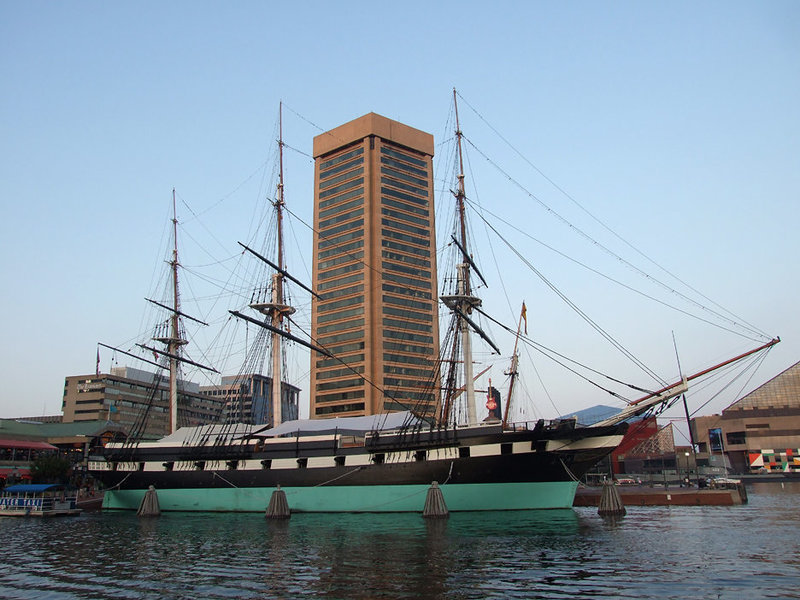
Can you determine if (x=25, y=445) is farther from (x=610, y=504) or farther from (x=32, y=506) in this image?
(x=610, y=504)

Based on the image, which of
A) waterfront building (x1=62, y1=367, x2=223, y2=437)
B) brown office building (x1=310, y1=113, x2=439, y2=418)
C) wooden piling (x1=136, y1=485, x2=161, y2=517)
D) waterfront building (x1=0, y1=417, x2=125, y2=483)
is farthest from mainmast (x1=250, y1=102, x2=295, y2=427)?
waterfront building (x1=62, y1=367, x2=223, y2=437)

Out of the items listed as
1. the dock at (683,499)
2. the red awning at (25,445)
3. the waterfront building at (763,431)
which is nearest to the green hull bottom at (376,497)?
the dock at (683,499)

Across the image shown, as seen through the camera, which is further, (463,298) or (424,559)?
(463,298)

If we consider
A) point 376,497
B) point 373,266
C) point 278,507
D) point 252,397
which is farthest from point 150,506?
point 373,266

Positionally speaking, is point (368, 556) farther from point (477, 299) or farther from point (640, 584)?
point (477, 299)

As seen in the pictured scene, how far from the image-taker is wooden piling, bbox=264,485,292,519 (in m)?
34.8

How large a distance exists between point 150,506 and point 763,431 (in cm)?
11400

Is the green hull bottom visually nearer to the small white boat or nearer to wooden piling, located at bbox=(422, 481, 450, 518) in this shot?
wooden piling, located at bbox=(422, 481, 450, 518)

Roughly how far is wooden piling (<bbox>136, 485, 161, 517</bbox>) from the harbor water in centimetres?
858

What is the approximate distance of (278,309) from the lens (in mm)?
51469

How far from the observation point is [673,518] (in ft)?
99.7

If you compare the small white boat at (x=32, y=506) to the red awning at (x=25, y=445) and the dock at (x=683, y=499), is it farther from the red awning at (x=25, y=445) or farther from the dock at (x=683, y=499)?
the red awning at (x=25, y=445)

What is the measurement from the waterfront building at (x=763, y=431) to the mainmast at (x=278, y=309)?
9063cm

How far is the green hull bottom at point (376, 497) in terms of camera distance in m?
33.5
